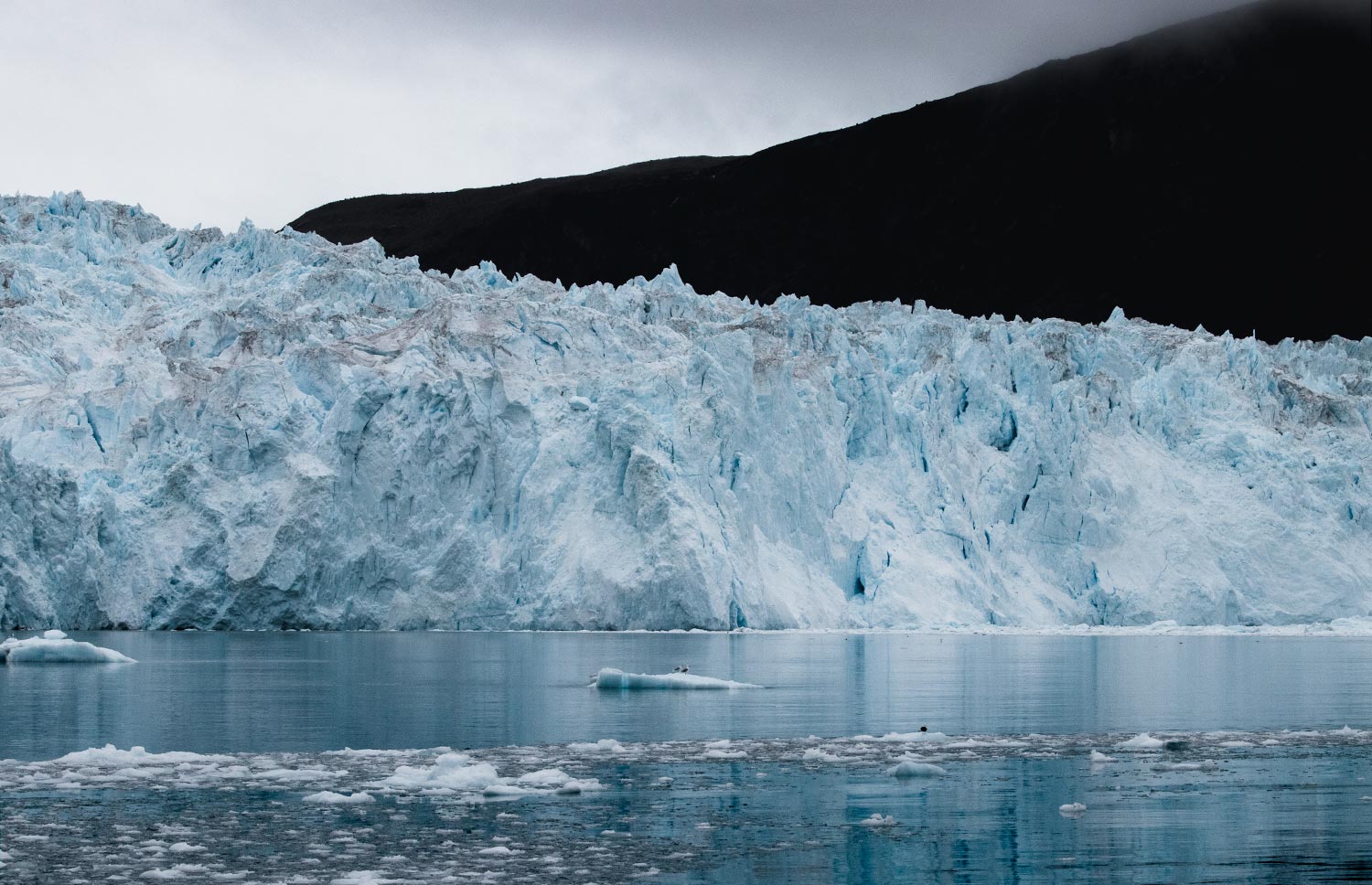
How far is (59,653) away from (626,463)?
39.8 ft

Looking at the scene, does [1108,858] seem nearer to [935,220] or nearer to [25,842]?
[25,842]

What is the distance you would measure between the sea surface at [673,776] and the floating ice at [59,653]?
27 centimetres

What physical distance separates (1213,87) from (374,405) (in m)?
49.6

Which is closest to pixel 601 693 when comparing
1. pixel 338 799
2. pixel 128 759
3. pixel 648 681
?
pixel 648 681

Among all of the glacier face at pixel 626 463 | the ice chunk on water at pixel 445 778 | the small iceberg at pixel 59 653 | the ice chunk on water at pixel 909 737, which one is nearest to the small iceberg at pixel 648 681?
the ice chunk on water at pixel 909 737

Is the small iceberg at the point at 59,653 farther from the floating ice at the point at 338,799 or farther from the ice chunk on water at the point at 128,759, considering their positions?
the floating ice at the point at 338,799

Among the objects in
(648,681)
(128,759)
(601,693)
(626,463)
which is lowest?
(601,693)

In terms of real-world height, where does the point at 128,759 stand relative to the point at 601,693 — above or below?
above

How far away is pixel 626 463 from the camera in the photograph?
105 ft

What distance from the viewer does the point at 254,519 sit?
1234 inches

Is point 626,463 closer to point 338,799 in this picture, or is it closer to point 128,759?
point 128,759

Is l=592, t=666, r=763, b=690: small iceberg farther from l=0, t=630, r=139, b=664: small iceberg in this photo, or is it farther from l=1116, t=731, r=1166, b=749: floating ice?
l=0, t=630, r=139, b=664: small iceberg

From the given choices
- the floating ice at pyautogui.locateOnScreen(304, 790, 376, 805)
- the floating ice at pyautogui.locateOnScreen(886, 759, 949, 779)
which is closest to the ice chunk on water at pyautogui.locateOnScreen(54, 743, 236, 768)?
the floating ice at pyautogui.locateOnScreen(304, 790, 376, 805)

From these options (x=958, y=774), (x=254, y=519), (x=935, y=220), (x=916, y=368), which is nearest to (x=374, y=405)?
(x=254, y=519)
